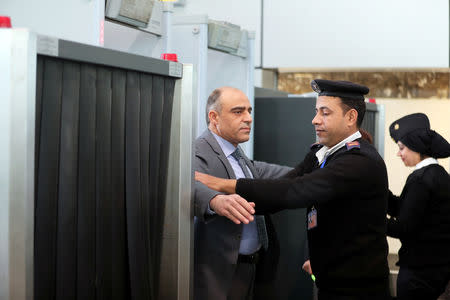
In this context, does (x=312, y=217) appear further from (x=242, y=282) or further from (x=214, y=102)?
(x=214, y=102)

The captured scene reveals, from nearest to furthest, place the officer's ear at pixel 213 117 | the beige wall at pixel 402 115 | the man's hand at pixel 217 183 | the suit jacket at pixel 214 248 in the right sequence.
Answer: the man's hand at pixel 217 183
the suit jacket at pixel 214 248
the officer's ear at pixel 213 117
the beige wall at pixel 402 115

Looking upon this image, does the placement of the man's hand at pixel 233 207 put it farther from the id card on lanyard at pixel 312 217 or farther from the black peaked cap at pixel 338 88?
the black peaked cap at pixel 338 88

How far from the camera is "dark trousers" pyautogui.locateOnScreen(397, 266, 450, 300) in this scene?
9.66 ft

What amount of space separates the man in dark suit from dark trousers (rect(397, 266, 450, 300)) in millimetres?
959

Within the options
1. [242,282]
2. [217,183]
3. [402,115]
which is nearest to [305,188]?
[217,183]

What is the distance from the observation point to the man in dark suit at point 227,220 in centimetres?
176

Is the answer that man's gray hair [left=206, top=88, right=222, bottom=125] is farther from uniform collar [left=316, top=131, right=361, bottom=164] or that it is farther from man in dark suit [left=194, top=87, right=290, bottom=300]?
uniform collar [left=316, top=131, right=361, bottom=164]

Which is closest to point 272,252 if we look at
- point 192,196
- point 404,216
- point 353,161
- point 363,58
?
point 353,161

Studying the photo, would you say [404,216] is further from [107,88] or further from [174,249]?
[107,88]

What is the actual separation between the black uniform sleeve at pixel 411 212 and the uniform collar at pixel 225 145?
99 cm

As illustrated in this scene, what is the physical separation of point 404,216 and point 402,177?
249 centimetres

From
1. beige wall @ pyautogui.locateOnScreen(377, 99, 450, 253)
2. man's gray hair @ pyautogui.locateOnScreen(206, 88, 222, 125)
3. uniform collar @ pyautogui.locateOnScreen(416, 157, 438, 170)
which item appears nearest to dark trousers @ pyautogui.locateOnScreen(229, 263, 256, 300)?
man's gray hair @ pyautogui.locateOnScreen(206, 88, 222, 125)

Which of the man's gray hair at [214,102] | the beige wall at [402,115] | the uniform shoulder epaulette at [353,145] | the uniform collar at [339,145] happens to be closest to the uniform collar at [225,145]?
the man's gray hair at [214,102]

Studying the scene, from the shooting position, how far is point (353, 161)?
1.96 metres
